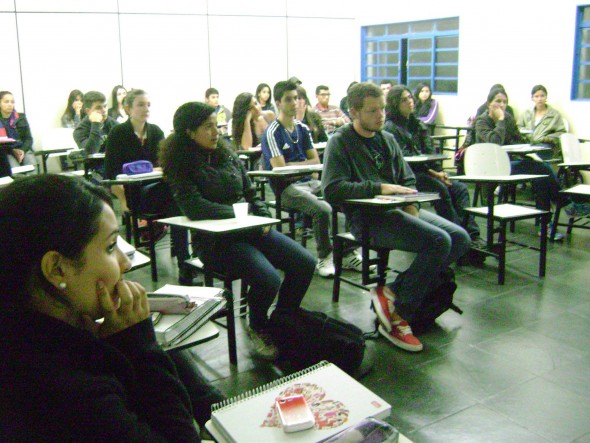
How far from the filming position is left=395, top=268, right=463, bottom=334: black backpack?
3.10 meters

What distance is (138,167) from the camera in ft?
13.6

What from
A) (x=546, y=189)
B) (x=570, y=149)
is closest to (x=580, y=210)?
(x=546, y=189)

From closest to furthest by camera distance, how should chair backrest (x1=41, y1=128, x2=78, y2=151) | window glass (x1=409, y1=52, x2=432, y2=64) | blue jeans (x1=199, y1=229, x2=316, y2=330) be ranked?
blue jeans (x1=199, y1=229, x2=316, y2=330) < chair backrest (x1=41, y1=128, x2=78, y2=151) < window glass (x1=409, y1=52, x2=432, y2=64)

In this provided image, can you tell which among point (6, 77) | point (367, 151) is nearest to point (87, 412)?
point (367, 151)

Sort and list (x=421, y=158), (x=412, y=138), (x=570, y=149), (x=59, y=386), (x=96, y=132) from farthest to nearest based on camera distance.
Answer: (x=96, y=132) → (x=570, y=149) → (x=412, y=138) → (x=421, y=158) → (x=59, y=386)

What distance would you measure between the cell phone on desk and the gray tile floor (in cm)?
110

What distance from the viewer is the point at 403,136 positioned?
173 inches

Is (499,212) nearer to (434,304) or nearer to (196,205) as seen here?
(434,304)

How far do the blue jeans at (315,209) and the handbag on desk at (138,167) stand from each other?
991 millimetres

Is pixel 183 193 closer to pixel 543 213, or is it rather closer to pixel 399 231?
pixel 399 231

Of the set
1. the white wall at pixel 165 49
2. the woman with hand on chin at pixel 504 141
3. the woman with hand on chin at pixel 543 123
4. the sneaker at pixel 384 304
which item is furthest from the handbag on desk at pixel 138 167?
the woman with hand on chin at pixel 543 123

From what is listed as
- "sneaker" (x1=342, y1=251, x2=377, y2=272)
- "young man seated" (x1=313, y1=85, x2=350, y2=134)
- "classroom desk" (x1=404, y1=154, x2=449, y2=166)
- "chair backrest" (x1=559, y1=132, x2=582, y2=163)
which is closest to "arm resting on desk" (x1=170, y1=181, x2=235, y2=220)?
"sneaker" (x1=342, y1=251, x2=377, y2=272)

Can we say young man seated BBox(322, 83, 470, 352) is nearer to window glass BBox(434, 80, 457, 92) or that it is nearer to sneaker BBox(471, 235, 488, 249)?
sneaker BBox(471, 235, 488, 249)

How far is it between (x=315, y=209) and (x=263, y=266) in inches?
60.8
